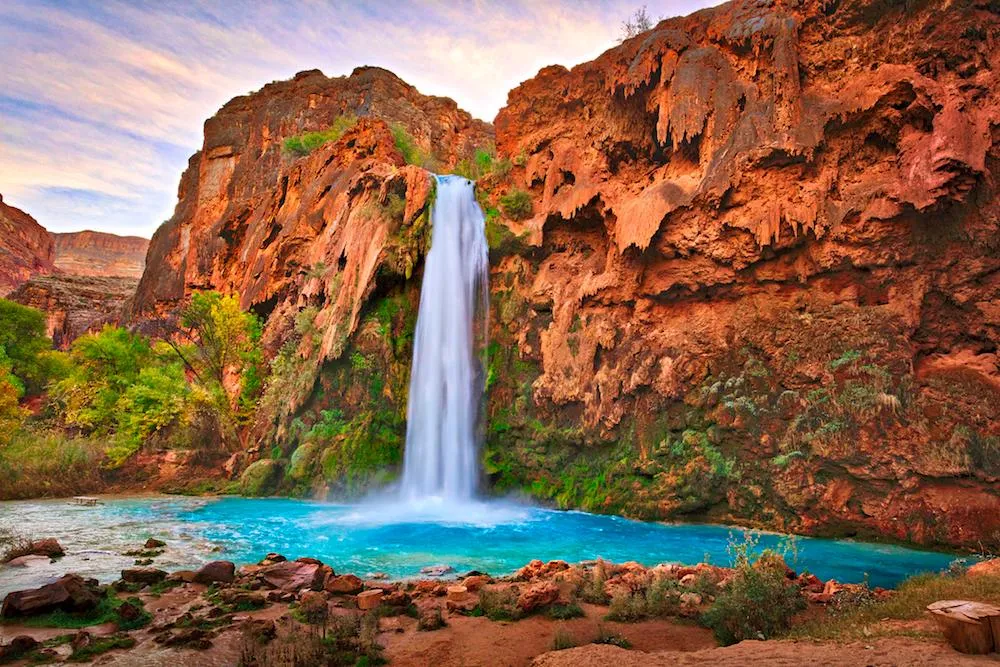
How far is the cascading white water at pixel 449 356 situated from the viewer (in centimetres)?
2094

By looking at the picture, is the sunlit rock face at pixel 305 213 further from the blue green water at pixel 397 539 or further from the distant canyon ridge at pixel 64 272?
the distant canyon ridge at pixel 64 272

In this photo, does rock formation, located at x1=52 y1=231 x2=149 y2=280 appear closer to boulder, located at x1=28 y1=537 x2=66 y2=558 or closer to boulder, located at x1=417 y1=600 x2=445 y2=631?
boulder, located at x1=28 y1=537 x2=66 y2=558

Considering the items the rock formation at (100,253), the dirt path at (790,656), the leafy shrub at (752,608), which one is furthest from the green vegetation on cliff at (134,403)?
the rock formation at (100,253)

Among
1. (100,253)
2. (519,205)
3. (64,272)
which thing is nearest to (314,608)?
(519,205)

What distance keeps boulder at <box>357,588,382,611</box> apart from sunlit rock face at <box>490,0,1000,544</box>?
1111 centimetres

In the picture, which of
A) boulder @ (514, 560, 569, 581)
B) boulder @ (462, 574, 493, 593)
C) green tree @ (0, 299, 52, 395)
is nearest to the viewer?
boulder @ (462, 574, 493, 593)

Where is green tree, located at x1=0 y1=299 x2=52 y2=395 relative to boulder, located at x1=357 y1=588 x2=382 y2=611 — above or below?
above

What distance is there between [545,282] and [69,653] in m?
18.9

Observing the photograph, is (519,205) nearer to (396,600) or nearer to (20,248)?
(396,600)

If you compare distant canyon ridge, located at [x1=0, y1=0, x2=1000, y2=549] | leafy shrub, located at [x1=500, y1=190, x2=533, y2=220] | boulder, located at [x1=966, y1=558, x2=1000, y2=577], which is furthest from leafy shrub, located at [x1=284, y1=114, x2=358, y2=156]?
boulder, located at [x1=966, y1=558, x2=1000, y2=577]

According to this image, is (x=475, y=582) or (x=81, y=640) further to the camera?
(x=475, y=582)

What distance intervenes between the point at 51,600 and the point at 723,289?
17.8 m

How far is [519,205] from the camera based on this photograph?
24.0 meters

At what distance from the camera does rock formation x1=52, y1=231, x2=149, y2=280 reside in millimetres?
109875
